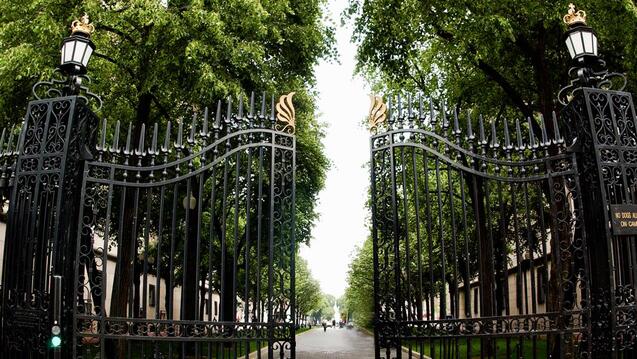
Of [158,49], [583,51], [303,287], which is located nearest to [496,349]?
[583,51]

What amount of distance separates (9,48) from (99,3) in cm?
270

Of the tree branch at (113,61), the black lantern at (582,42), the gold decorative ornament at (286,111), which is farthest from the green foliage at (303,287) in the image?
the black lantern at (582,42)

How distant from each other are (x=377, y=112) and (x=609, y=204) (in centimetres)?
311

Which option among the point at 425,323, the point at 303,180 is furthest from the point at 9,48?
the point at 425,323

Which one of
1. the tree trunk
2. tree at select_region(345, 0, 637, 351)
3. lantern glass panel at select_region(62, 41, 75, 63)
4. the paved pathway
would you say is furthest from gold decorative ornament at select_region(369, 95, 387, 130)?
the paved pathway

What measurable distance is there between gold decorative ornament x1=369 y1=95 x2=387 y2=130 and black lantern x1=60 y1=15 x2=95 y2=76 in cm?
380

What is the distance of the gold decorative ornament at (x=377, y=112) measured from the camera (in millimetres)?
8203

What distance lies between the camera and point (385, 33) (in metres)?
16.0

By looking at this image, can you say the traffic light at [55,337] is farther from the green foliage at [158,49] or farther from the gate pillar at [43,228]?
the green foliage at [158,49]

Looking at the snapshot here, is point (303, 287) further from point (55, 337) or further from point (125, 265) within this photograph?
point (55, 337)

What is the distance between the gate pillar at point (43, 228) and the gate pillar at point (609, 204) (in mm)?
6193

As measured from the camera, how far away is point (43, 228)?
7.16 metres

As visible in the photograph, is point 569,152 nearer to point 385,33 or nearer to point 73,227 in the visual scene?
point 73,227

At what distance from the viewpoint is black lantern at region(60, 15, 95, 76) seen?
7652 mm
